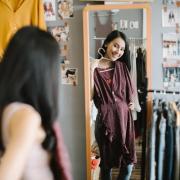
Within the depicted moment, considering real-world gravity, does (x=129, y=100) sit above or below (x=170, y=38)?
below

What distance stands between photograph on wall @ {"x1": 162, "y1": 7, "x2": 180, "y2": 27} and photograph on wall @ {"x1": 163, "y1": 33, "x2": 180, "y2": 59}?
71 mm

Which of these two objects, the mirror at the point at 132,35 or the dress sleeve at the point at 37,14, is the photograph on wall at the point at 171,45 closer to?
the mirror at the point at 132,35

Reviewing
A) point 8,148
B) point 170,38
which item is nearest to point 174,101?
point 170,38

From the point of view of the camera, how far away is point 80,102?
223 cm

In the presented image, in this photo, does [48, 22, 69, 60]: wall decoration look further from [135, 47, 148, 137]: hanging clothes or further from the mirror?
[135, 47, 148, 137]: hanging clothes

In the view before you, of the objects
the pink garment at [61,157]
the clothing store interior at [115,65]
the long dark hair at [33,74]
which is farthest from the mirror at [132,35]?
the long dark hair at [33,74]

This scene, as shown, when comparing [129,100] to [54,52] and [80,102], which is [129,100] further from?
[54,52]

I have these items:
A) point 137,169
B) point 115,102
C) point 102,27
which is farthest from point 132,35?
point 137,169

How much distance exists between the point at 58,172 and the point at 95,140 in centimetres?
117

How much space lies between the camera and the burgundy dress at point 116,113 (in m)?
2.07

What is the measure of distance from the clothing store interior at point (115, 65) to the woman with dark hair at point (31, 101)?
1109 millimetres

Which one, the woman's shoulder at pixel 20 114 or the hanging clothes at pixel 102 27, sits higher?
the hanging clothes at pixel 102 27

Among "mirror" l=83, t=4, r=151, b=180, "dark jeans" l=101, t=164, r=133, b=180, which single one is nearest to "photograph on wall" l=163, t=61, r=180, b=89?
"mirror" l=83, t=4, r=151, b=180

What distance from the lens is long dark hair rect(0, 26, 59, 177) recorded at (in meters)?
0.89
